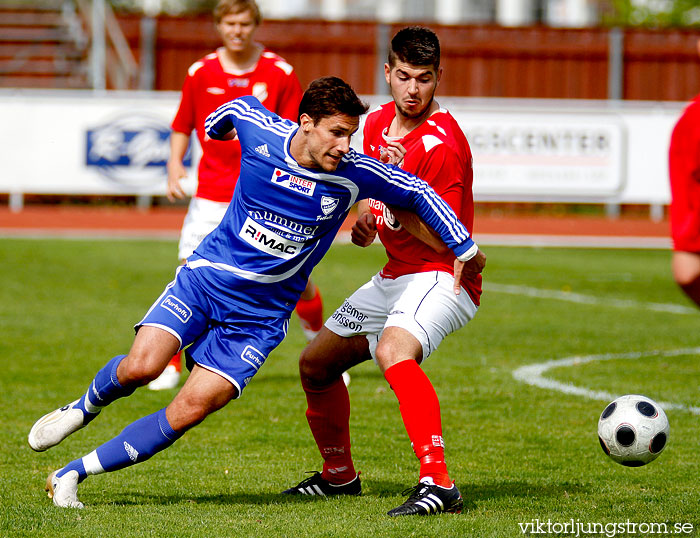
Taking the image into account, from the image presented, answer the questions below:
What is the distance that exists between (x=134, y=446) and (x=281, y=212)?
119 centimetres

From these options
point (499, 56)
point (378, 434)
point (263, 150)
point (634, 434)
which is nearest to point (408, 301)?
point (263, 150)

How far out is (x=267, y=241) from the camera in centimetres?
491

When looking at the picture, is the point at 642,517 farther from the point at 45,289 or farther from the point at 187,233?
the point at 45,289

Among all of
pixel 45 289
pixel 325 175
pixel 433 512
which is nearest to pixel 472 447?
pixel 433 512

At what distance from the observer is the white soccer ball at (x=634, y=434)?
5051mm

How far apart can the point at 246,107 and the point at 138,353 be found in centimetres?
123

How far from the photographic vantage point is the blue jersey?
191 inches

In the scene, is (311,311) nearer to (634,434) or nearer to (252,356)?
(252,356)

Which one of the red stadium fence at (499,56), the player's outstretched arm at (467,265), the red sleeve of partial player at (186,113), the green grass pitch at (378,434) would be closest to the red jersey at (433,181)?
the player's outstretched arm at (467,265)

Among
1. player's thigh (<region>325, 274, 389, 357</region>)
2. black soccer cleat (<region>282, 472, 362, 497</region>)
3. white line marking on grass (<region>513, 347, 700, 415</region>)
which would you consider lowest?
white line marking on grass (<region>513, 347, 700, 415</region>)

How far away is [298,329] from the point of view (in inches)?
428

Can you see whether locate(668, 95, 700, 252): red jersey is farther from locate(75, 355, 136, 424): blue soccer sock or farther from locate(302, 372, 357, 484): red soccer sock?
locate(75, 355, 136, 424): blue soccer sock

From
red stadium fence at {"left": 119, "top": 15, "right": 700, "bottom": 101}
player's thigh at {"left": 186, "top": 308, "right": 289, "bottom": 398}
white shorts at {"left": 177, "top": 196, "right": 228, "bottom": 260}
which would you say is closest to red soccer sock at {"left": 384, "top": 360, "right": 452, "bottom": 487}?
player's thigh at {"left": 186, "top": 308, "right": 289, "bottom": 398}

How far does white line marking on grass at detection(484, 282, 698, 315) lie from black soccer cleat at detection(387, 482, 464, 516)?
7.79 m
